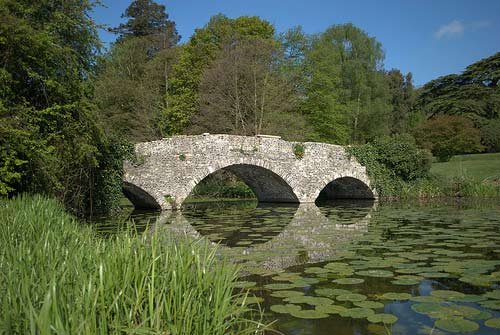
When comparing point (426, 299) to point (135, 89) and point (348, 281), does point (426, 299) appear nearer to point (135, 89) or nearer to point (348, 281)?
point (348, 281)

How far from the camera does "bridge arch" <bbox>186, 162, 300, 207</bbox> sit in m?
15.7

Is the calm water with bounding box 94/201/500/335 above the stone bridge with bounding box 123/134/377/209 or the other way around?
the other way around

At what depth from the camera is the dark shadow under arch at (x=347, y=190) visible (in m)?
19.2

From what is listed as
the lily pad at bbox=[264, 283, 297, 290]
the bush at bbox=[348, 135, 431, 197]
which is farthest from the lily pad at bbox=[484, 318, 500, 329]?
the bush at bbox=[348, 135, 431, 197]

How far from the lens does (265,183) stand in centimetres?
Result: 1794

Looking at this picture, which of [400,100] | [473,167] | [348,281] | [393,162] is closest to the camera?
[348,281]

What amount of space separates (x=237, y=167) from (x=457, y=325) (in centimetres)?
1305

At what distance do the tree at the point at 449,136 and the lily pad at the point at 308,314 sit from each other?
1095 inches

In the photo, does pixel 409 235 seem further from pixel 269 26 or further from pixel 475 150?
pixel 475 150

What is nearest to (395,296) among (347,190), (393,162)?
(393,162)

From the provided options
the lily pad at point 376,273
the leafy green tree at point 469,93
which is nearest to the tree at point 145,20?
the leafy green tree at point 469,93

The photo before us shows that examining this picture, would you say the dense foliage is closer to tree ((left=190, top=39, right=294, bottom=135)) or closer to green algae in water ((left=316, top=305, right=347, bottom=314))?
tree ((left=190, top=39, right=294, bottom=135))

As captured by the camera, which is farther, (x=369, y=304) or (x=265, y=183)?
(x=265, y=183)

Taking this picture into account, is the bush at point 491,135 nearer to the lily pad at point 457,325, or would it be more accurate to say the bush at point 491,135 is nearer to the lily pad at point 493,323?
the lily pad at point 493,323
